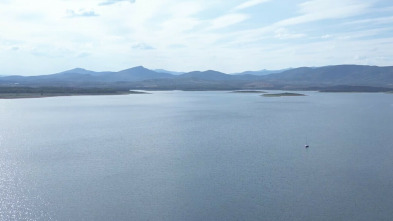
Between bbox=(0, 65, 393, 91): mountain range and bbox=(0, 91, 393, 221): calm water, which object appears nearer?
bbox=(0, 91, 393, 221): calm water

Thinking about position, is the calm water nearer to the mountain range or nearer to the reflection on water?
the reflection on water

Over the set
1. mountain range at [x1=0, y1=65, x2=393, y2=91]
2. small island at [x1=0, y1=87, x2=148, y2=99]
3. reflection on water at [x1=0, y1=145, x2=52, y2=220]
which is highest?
mountain range at [x1=0, y1=65, x2=393, y2=91]

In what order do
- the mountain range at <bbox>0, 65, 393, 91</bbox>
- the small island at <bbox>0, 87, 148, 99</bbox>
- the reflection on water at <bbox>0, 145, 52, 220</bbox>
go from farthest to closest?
1. the mountain range at <bbox>0, 65, 393, 91</bbox>
2. the small island at <bbox>0, 87, 148, 99</bbox>
3. the reflection on water at <bbox>0, 145, 52, 220</bbox>

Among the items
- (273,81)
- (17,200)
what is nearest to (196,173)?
(17,200)

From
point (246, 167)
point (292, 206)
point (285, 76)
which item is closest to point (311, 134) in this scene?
point (246, 167)

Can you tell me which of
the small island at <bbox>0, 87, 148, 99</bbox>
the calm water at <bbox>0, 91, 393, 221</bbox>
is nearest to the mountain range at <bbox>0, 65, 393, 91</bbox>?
the small island at <bbox>0, 87, 148, 99</bbox>

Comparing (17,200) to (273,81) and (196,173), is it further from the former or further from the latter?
(273,81)

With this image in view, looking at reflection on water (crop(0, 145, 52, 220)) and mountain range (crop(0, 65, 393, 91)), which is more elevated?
mountain range (crop(0, 65, 393, 91))

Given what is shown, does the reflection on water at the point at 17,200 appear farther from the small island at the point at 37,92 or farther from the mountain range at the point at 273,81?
the mountain range at the point at 273,81

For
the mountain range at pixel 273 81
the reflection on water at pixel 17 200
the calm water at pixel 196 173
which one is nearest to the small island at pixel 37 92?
the mountain range at pixel 273 81
